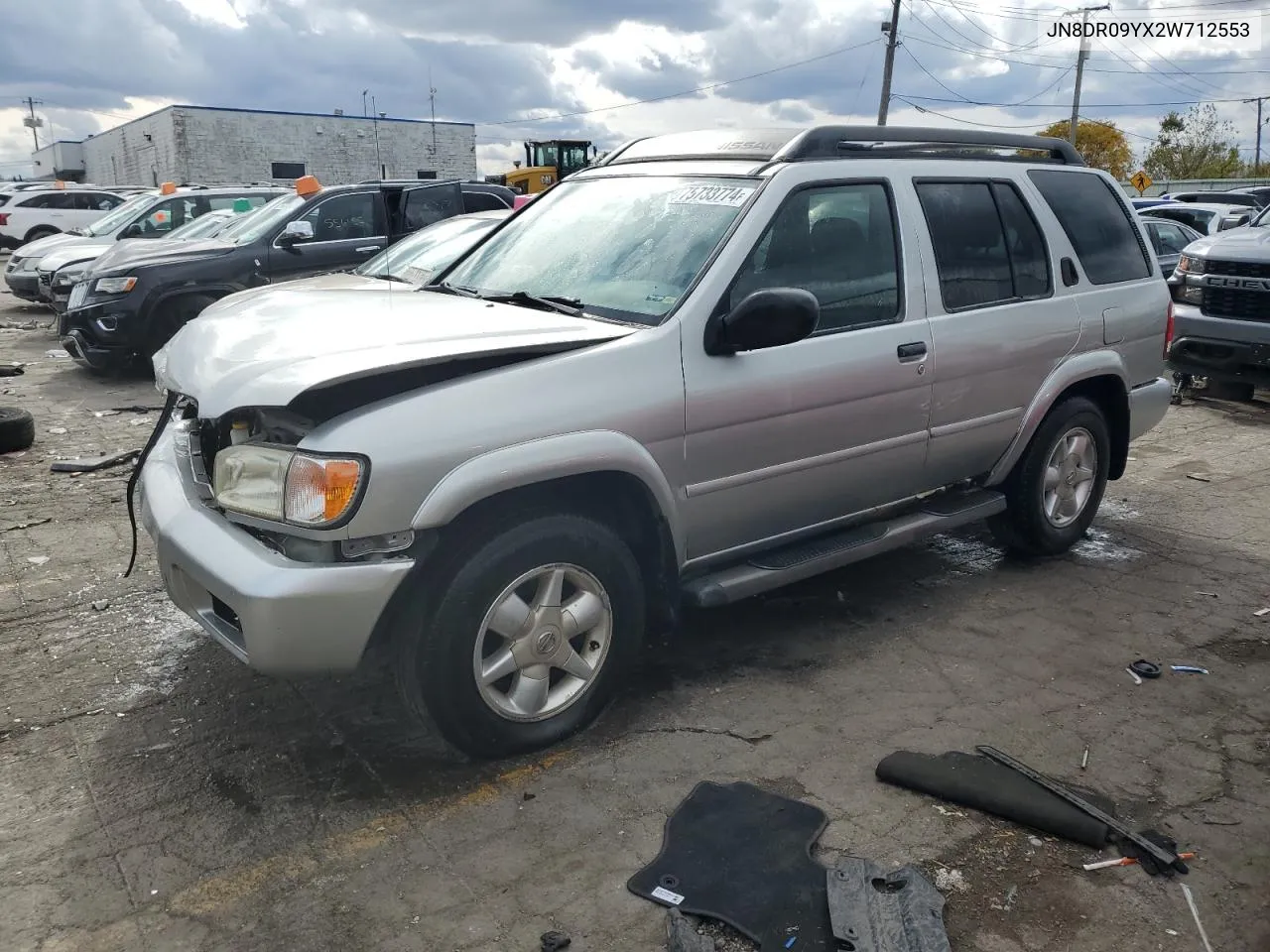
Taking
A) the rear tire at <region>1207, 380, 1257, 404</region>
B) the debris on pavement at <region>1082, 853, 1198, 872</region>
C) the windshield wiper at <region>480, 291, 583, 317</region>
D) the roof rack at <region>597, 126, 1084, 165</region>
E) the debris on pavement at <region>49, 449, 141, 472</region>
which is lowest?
the debris on pavement at <region>1082, 853, 1198, 872</region>

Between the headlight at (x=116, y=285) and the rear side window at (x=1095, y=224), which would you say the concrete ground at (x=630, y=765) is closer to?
the rear side window at (x=1095, y=224)

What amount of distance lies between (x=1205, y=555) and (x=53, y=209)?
27921mm

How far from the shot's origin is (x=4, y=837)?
3020 mm

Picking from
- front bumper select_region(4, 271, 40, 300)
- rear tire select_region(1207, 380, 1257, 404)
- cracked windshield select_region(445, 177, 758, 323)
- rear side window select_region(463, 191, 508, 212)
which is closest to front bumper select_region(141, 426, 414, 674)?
cracked windshield select_region(445, 177, 758, 323)

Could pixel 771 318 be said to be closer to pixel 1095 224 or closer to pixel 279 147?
pixel 1095 224

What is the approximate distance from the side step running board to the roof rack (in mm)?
1528

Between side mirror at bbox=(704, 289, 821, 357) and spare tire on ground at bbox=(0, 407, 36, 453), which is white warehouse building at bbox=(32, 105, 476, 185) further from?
side mirror at bbox=(704, 289, 821, 357)

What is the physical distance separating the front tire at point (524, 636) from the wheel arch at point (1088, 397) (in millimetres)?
2280

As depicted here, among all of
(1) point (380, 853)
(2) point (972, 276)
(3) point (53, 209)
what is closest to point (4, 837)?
(1) point (380, 853)

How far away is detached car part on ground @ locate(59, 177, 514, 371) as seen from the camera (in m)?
9.78

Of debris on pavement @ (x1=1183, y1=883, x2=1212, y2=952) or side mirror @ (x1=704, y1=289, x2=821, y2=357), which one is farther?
side mirror @ (x1=704, y1=289, x2=821, y2=357)

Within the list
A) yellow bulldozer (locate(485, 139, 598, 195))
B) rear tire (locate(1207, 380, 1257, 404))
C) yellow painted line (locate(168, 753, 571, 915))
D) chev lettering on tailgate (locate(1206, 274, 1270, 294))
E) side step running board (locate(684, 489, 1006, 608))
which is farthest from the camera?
yellow bulldozer (locate(485, 139, 598, 195))

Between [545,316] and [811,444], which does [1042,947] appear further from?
[545,316]

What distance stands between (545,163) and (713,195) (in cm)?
3340
